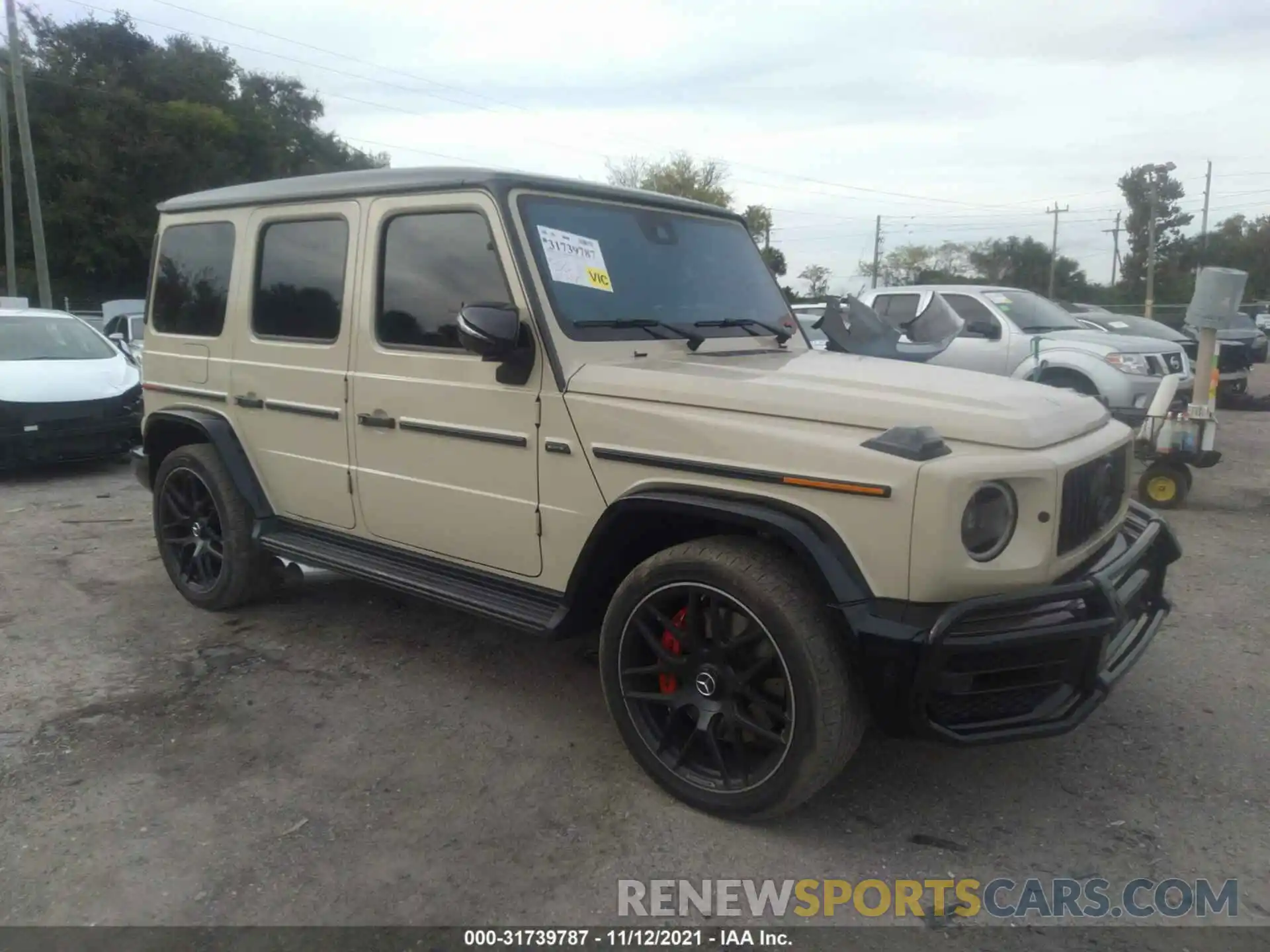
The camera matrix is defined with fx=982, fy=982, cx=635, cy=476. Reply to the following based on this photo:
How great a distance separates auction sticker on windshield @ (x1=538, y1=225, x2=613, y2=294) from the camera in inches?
138

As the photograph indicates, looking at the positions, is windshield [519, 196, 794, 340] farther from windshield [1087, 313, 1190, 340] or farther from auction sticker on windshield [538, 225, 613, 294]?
windshield [1087, 313, 1190, 340]

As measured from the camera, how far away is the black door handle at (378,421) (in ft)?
12.8

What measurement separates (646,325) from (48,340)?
8.08 m

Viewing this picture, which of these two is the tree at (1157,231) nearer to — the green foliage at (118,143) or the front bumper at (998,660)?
the green foliage at (118,143)

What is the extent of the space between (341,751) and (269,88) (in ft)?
164

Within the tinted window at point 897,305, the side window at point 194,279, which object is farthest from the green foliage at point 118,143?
the side window at point 194,279

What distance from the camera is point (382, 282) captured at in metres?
3.95

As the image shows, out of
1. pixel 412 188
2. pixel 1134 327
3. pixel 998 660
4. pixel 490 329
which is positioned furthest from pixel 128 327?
pixel 998 660

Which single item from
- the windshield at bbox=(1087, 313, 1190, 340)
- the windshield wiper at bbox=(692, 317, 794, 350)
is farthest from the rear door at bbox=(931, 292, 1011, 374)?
the windshield wiper at bbox=(692, 317, 794, 350)

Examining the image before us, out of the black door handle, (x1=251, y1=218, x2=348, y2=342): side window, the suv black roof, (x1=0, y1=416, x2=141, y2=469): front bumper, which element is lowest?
(x1=0, y1=416, x2=141, y2=469): front bumper

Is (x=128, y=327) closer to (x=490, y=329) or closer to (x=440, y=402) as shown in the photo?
(x=440, y=402)

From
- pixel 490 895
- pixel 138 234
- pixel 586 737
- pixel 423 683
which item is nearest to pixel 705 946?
pixel 490 895

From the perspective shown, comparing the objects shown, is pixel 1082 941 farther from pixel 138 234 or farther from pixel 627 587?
pixel 138 234

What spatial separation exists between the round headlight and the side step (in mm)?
1417
